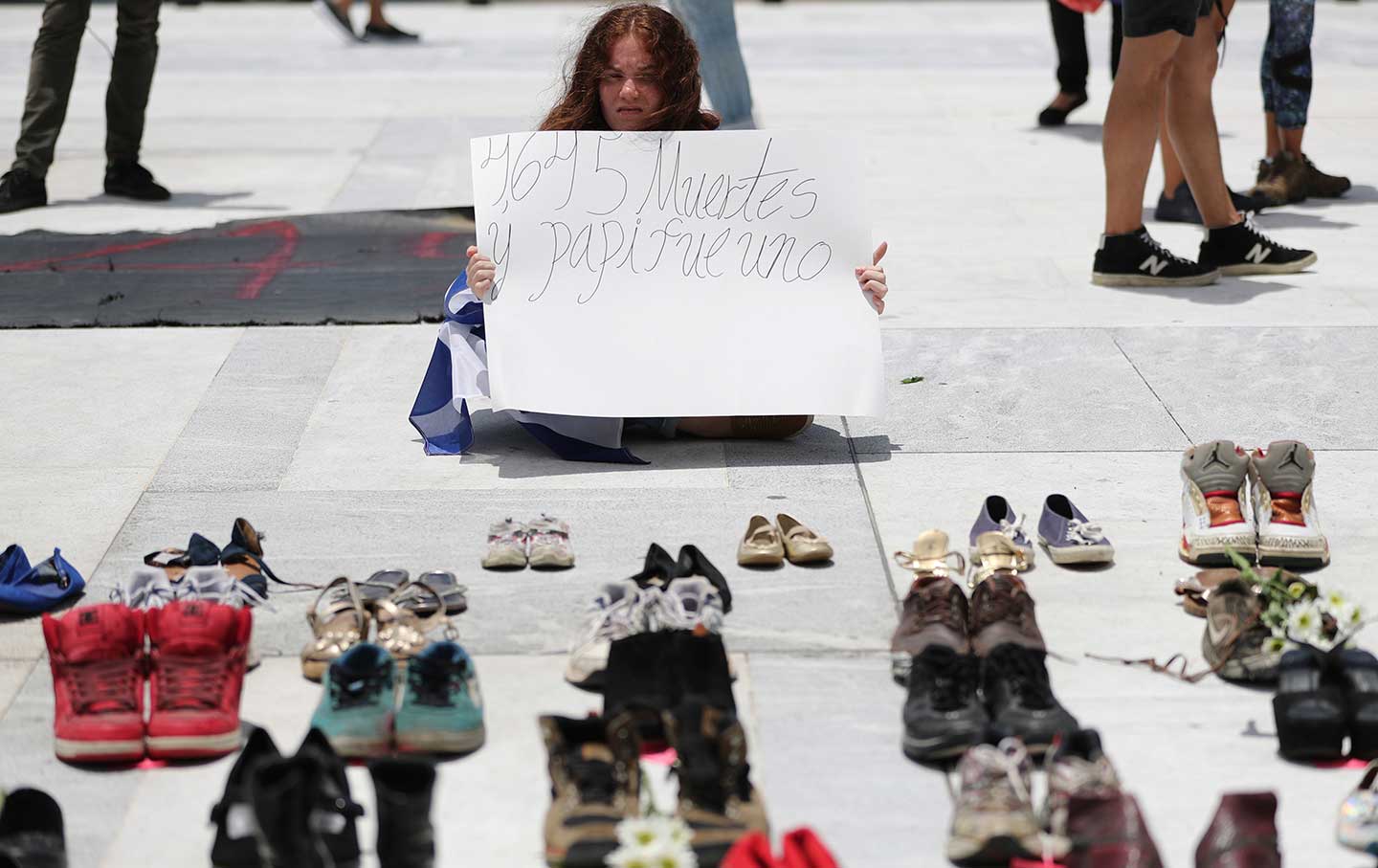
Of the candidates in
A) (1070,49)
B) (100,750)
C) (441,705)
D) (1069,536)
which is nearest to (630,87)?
(1069,536)

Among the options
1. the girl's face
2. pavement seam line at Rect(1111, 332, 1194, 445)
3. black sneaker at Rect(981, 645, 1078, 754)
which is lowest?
pavement seam line at Rect(1111, 332, 1194, 445)

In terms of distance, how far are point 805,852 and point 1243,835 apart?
0.61 metres

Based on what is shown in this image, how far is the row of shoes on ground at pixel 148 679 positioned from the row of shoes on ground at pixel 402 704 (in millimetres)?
177

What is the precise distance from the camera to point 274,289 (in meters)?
6.29

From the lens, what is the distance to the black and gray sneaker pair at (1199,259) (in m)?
6.22

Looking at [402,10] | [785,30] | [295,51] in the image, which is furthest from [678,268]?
[402,10]

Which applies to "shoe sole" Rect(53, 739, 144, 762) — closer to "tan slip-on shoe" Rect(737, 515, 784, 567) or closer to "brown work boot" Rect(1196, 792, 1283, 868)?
"tan slip-on shoe" Rect(737, 515, 784, 567)

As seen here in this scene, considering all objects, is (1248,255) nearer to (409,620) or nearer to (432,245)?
(432,245)

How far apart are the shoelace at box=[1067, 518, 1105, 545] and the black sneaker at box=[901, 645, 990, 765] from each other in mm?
853

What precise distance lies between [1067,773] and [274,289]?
14.4 feet

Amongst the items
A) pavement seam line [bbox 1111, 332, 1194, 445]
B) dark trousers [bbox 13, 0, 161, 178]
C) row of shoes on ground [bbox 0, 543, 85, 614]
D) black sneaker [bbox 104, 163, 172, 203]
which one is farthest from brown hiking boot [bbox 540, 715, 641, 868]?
black sneaker [bbox 104, 163, 172, 203]

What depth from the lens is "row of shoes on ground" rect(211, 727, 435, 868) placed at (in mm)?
2393

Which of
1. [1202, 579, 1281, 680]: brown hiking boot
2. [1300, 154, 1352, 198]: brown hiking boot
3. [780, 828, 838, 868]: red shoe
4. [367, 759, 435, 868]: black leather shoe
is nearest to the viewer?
[780, 828, 838, 868]: red shoe

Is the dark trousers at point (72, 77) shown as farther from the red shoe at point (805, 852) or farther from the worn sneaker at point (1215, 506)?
the red shoe at point (805, 852)
